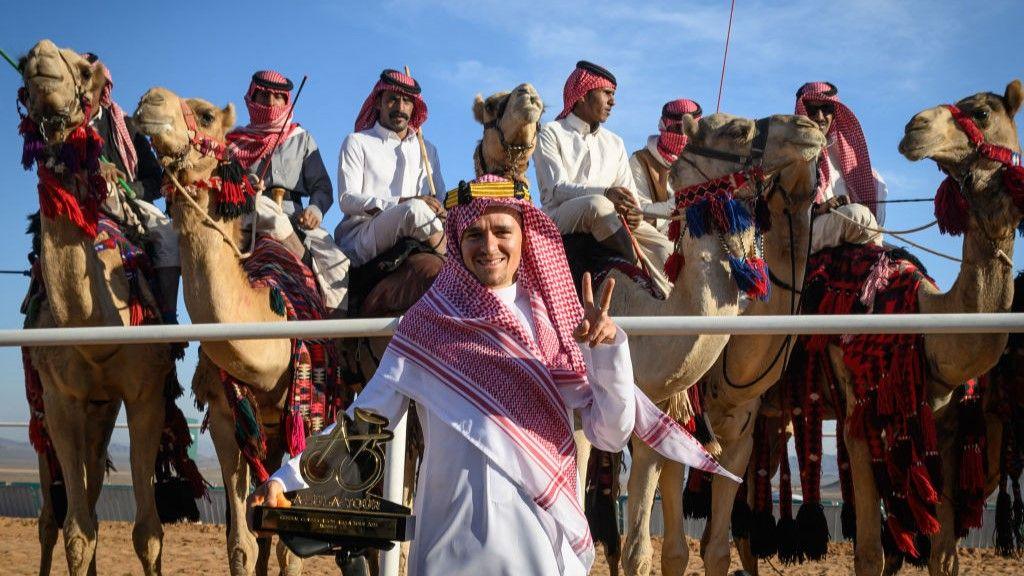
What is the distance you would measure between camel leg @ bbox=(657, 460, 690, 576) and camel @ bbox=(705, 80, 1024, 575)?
0.25m

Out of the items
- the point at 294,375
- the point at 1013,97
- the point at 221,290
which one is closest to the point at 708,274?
the point at 1013,97

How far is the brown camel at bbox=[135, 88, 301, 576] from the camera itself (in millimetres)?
6422

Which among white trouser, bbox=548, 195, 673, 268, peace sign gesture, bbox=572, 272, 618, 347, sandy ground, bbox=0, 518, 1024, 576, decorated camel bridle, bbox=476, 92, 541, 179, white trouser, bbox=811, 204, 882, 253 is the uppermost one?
decorated camel bridle, bbox=476, 92, 541, 179

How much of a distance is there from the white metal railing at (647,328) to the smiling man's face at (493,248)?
45 cm

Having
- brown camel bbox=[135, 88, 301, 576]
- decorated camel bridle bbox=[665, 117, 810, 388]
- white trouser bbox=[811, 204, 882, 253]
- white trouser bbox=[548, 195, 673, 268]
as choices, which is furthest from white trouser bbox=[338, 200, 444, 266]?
white trouser bbox=[811, 204, 882, 253]

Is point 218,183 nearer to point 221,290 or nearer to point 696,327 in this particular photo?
point 221,290

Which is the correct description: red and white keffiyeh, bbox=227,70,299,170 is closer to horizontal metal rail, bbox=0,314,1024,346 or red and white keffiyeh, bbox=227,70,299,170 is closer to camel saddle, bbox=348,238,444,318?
camel saddle, bbox=348,238,444,318

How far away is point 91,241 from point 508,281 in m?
3.61

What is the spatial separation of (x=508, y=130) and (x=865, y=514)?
2742mm

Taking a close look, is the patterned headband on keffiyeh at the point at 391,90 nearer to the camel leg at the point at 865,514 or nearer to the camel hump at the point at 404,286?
the camel hump at the point at 404,286

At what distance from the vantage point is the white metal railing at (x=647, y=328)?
13.9ft

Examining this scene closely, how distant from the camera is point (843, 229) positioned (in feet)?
24.7

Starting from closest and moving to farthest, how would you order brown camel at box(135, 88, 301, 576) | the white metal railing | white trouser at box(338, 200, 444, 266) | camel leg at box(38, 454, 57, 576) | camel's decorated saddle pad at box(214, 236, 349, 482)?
the white metal railing → brown camel at box(135, 88, 301, 576) → camel's decorated saddle pad at box(214, 236, 349, 482) → white trouser at box(338, 200, 444, 266) → camel leg at box(38, 454, 57, 576)

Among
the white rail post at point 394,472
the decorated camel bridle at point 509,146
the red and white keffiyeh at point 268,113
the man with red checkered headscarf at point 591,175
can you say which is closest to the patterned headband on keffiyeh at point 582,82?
the man with red checkered headscarf at point 591,175
